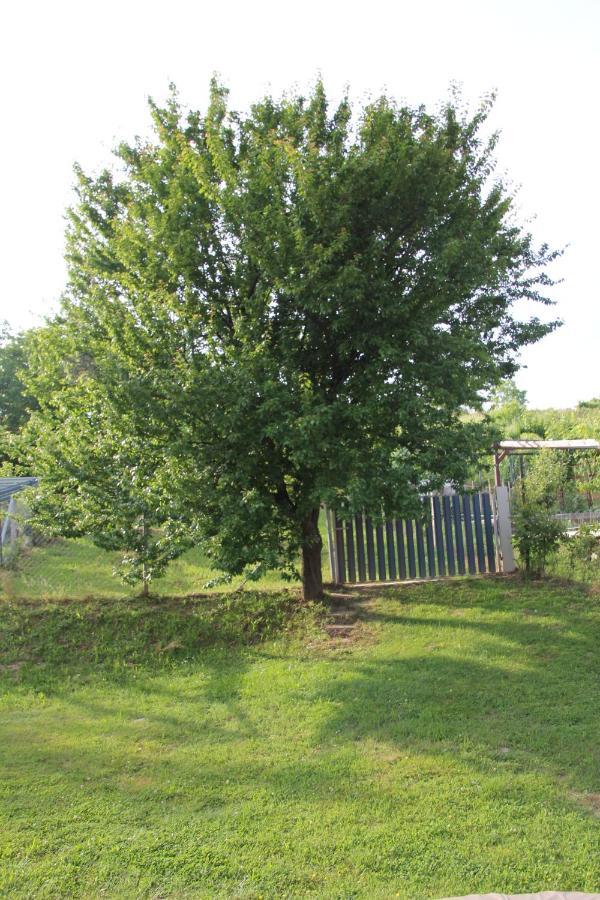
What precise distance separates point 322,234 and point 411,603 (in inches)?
197

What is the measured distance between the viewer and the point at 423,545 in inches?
→ 450

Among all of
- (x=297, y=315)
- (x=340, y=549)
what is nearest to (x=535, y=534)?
(x=340, y=549)

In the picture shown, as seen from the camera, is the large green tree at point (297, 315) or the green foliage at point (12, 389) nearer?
the large green tree at point (297, 315)

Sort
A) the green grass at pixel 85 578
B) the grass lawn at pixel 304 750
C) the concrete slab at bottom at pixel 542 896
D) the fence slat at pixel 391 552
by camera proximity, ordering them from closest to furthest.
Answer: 1. the concrete slab at bottom at pixel 542 896
2. the grass lawn at pixel 304 750
3. the fence slat at pixel 391 552
4. the green grass at pixel 85 578

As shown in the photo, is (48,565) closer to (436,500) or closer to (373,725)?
(436,500)

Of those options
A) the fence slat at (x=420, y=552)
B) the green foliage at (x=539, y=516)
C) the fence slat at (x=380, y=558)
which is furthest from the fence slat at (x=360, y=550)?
the green foliage at (x=539, y=516)

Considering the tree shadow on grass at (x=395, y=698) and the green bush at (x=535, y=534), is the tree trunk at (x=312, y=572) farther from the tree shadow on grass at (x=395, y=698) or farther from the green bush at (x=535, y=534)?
the green bush at (x=535, y=534)

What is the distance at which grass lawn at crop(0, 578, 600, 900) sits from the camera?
4.00 meters

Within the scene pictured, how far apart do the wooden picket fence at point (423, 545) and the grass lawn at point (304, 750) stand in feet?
3.83

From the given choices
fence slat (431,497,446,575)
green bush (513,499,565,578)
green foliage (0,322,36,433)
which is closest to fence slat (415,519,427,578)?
fence slat (431,497,446,575)

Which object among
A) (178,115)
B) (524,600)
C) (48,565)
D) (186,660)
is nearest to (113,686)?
(186,660)

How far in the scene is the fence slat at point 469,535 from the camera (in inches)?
451

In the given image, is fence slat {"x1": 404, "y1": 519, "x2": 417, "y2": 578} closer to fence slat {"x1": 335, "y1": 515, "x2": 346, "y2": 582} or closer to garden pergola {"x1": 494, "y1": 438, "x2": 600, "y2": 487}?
fence slat {"x1": 335, "y1": 515, "x2": 346, "y2": 582}

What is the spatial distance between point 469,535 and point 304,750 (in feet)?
20.9
